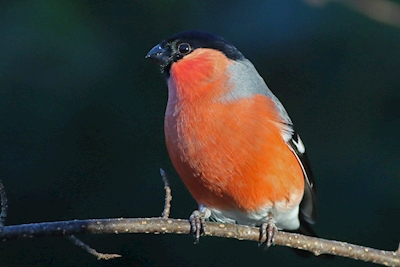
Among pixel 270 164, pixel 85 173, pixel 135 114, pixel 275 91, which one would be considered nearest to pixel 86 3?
pixel 135 114

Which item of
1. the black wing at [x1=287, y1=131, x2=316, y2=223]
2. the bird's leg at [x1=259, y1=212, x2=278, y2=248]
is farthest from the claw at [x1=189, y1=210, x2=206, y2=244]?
the black wing at [x1=287, y1=131, x2=316, y2=223]

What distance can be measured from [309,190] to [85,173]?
145 cm

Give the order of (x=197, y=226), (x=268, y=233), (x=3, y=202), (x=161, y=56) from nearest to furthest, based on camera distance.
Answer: (x=3, y=202) → (x=197, y=226) → (x=268, y=233) → (x=161, y=56)

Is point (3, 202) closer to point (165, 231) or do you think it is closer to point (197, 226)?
point (165, 231)

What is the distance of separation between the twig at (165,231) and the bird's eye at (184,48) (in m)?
0.93

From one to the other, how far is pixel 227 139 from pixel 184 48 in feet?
1.95

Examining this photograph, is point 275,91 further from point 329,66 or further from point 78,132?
point 78,132

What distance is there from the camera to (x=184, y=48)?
3428mm

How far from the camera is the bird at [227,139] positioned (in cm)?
311

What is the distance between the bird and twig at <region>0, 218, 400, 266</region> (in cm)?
11

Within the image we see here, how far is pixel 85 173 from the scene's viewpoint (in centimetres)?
432

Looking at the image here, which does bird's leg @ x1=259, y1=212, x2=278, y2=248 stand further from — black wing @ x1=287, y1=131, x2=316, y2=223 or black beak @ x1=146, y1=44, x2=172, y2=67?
black beak @ x1=146, y1=44, x2=172, y2=67

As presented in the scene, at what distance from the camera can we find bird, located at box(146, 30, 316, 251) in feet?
10.2

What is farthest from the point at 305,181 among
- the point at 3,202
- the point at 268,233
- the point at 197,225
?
the point at 3,202
